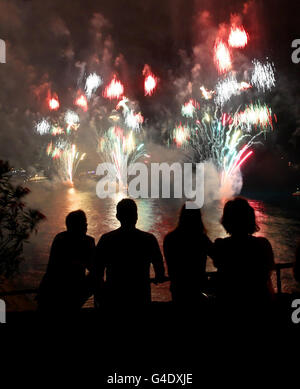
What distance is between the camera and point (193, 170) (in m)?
65.8

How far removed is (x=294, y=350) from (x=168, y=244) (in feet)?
5.70

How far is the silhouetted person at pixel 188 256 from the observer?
297cm

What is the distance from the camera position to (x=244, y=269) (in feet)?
8.20

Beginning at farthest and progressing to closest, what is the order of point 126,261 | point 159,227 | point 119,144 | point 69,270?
point 119,144, point 159,227, point 69,270, point 126,261

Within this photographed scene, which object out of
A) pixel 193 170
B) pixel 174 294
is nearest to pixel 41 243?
pixel 174 294

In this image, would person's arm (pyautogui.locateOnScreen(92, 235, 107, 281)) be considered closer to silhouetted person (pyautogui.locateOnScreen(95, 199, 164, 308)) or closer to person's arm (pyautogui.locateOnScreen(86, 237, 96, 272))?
silhouetted person (pyautogui.locateOnScreen(95, 199, 164, 308))

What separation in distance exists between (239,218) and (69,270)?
5.84 ft

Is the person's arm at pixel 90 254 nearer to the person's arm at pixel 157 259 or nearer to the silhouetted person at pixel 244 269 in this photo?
Answer: the person's arm at pixel 157 259

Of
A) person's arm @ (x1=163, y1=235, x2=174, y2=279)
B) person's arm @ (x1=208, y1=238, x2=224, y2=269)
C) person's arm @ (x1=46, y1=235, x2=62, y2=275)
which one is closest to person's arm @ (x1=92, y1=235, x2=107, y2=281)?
person's arm @ (x1=46, y1=235, x2=62, y2=275)

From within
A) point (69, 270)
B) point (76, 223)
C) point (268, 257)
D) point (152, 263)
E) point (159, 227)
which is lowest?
point (159, 227)

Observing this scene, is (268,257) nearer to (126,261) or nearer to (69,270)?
(126,261)

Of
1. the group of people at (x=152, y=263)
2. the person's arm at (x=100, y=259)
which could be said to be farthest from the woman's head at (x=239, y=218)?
the person's arm at (x=100, y=259)

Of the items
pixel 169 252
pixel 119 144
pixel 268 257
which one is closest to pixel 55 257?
pixel 169 252
